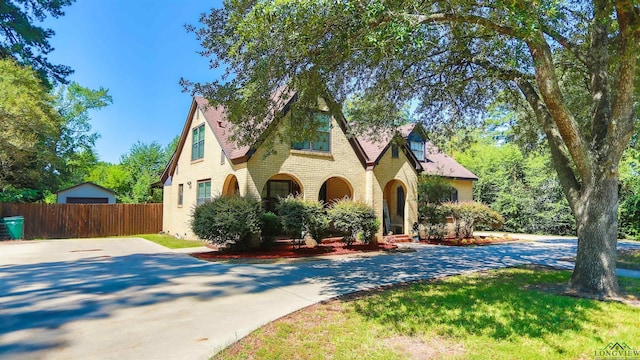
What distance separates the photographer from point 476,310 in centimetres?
611

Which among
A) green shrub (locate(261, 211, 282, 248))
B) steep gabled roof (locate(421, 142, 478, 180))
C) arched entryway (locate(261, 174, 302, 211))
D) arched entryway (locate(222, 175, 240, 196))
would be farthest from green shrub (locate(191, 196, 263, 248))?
steep gabled roof (locate(421, 142, 478, 180))

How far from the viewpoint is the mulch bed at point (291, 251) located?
12906 mm

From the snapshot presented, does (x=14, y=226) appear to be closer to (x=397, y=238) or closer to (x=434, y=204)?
(x=397, y=238)

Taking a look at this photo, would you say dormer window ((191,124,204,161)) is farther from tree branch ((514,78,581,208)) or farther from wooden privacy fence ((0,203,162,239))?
tree branch ((514,78,581,208))

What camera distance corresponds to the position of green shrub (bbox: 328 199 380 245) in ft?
47.2

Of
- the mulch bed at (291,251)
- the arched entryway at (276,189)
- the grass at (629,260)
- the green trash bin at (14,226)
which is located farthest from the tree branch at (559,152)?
the green trash bin at (14,226)

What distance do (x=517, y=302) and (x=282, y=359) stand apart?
15.2ft

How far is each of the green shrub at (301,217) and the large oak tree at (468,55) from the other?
4.88 m

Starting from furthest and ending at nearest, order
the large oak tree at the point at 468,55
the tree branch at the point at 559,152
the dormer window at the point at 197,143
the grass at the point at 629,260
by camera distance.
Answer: the dormer window at the point at 197,143 < the grass at the point at 629,260 < the tree branch at the point at 559,152 < the large oak tree at the point at 468,55

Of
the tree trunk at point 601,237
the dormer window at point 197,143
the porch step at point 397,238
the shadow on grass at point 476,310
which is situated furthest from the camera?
the dormer window at point 197,143

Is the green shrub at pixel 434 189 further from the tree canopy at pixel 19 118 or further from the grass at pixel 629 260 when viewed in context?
the tree canopy at pixel 19 118

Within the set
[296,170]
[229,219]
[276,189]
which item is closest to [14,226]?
[276,189]

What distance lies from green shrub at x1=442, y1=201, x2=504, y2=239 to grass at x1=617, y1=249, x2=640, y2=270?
572 centimetres

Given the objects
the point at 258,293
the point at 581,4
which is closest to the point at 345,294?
the point at 258,293
